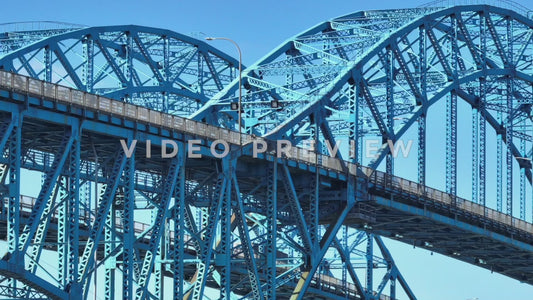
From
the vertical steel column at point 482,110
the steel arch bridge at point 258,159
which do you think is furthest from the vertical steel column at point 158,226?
the vertical steel column at point 482,110

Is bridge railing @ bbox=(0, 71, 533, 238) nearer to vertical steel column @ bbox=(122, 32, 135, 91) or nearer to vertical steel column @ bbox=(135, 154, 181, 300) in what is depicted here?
vertical steel column @ bbox=(135, 154, 181, 300)

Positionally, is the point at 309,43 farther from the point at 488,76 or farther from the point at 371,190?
the point at 488,76

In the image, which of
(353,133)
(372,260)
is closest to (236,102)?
(353,133)

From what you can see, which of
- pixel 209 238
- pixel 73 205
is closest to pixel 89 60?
pixel 209 238

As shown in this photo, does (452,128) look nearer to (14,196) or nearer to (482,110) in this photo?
(482,110)

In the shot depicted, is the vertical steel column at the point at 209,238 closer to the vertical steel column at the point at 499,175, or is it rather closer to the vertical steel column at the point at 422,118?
the vertical steel column at the point at 422,118

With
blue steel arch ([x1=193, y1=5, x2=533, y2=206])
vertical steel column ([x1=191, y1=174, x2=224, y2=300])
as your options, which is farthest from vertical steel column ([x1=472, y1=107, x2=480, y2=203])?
vertical steel column ([x1=191, y1=174, x2=224, y2=300])

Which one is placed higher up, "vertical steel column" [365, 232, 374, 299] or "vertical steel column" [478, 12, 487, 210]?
"vertical steel column" [478, 12, 487, 210]
